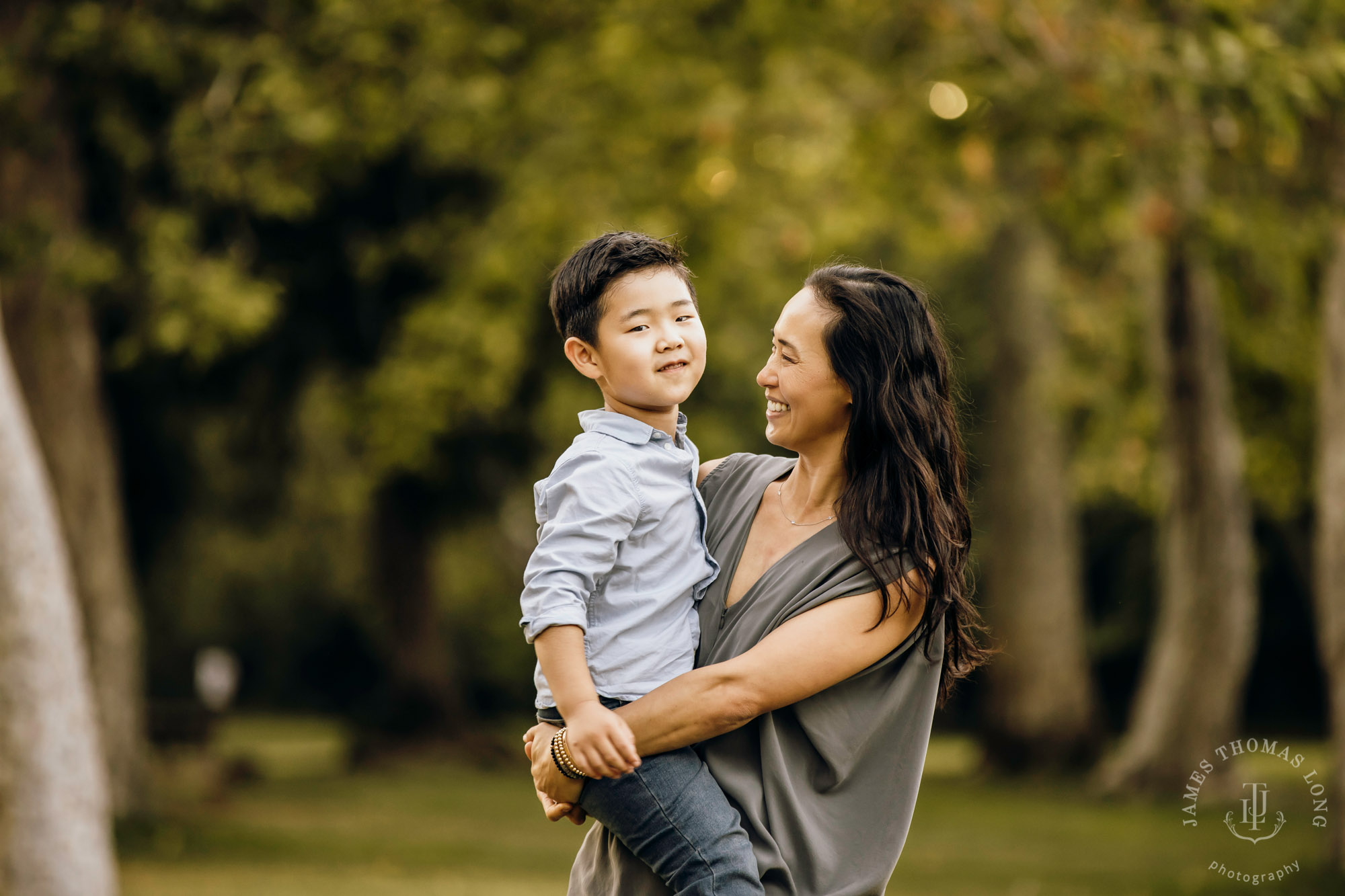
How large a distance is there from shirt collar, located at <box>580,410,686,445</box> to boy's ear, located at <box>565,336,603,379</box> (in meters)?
0.08

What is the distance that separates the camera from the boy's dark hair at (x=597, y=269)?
99.0 inches

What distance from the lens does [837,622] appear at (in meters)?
2.37

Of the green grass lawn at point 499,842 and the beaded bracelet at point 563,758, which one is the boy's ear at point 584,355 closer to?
the beaded bracelet at point 563,758

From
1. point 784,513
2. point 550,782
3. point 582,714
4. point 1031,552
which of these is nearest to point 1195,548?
point 1031,552

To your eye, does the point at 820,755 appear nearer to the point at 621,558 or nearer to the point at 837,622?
the point at 837,622

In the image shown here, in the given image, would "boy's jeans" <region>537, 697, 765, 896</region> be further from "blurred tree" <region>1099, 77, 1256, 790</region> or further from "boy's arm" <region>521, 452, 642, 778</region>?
"blurred tree" <region>1099, 77, 1256, 790</region>

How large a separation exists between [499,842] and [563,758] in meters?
10.2

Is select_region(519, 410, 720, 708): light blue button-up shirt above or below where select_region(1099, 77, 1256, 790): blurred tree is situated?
below

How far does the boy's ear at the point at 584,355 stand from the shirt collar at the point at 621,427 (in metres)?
0.08

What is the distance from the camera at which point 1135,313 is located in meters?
15.1

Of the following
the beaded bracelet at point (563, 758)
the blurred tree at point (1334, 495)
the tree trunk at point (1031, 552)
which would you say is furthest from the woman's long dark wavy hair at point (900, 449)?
the tree trunk at point (1031, 552)

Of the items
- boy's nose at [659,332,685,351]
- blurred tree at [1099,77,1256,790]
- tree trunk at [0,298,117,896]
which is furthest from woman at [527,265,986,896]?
blurred tree at [1099,77,1256,790]

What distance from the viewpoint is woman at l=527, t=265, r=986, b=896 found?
7.75ft

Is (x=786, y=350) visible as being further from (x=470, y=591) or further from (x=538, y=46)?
(x=470, y=591)
